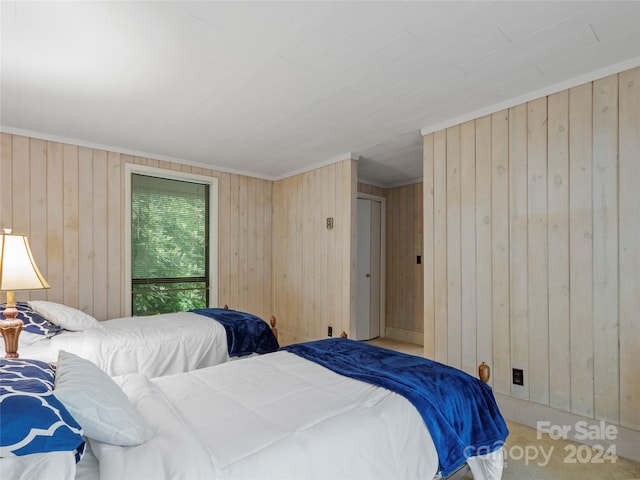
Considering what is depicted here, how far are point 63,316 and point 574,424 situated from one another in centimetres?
362

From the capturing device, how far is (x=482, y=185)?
2945 mm

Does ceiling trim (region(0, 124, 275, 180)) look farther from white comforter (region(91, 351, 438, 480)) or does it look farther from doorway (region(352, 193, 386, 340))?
white comforter (region(91, 351, 438, 480))

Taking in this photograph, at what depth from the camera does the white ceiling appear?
5.79 ft

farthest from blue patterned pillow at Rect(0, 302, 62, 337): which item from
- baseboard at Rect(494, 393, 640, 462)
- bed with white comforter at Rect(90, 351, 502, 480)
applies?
baseboard at Rect(494, 393, 640, 462)

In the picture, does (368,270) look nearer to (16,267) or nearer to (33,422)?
(16,267)

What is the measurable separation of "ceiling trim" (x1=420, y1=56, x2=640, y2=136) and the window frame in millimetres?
2748

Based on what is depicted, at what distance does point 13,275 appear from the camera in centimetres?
185

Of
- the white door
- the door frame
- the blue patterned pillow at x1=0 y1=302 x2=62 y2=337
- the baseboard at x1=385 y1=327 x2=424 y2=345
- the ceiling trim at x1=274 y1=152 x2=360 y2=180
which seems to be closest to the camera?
the blue patterned pillow at x1=0 y1=302 x2=62 y2=337

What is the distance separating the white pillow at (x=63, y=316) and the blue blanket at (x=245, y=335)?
3.31 ft

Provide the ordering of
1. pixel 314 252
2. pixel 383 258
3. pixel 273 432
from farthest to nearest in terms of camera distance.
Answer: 1. pixel 383 258
2. pixel 314 252
3. pixel 273 432

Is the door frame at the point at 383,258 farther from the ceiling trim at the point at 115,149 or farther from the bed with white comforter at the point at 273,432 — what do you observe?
the bed with white comforter at the point at 273,432

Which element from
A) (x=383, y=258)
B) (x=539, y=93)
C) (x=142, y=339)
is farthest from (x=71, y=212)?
(x=539, y=93)

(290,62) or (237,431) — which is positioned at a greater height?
(290,62)

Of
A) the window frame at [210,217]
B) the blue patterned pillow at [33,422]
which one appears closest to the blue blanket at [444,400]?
the blue patterned pillow at [33,422]
